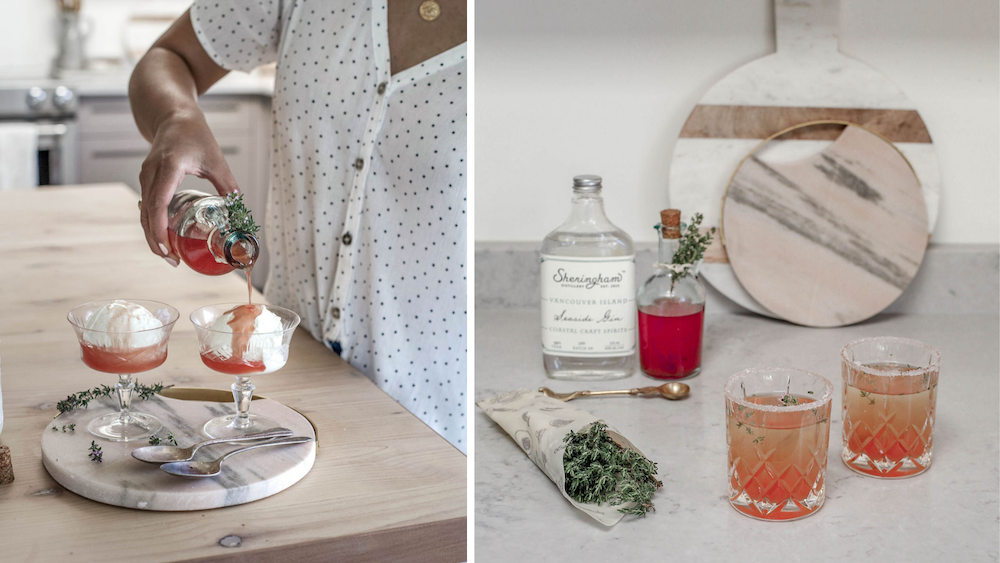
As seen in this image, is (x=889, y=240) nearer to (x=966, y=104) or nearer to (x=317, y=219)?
(x=966, y=104)

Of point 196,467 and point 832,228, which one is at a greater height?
point 832,228

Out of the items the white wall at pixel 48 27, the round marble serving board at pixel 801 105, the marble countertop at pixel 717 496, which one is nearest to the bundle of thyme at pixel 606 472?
the marble countertop at pixel 717 496

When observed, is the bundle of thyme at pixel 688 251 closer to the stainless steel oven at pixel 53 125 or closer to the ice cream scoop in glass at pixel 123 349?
the ice cream scoop in glass at pixel 123 349

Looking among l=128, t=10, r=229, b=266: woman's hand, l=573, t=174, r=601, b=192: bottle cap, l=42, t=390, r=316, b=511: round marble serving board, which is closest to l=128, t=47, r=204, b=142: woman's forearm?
l=128, t=10, r=229, b=266: woman's hand

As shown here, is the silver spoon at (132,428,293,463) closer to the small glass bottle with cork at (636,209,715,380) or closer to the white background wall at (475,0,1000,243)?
the small glass bottle with cork at (636,209,715,380)

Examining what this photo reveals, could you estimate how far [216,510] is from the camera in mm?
547

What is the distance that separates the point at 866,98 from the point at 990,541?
26.0 inches

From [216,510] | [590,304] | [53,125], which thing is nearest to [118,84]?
[53,125]

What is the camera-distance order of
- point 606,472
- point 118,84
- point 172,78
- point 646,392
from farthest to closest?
point 118,84 < point 646,392 < point 172,78 < point 606,472

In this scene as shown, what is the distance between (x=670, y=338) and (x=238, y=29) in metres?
0.54

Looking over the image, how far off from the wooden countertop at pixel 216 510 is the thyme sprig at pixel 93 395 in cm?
1

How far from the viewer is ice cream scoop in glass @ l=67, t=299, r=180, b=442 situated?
615 mm

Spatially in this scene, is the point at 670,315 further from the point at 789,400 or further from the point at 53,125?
the point at 53,125

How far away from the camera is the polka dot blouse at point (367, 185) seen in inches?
31.2
